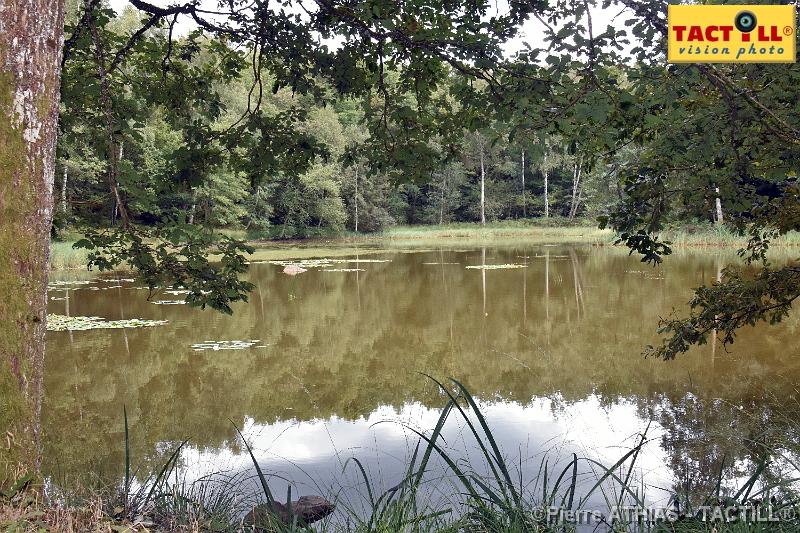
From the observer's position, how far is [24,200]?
7.80ft

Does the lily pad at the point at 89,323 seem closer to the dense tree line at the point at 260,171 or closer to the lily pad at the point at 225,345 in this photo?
the lily pad at the point at 225,345

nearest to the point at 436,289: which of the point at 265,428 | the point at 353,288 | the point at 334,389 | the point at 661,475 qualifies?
A: the point at 353,288

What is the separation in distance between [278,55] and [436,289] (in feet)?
36.2

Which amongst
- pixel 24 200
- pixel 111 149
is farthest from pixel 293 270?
pixel 24 200

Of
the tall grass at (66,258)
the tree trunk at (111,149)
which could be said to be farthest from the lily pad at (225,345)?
the tall grass at (66,258)

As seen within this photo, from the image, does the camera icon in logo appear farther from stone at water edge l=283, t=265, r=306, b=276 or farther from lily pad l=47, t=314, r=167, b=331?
stone at water edge l=283, t=265, r=306, b=276

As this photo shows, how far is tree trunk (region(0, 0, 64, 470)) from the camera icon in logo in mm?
3825

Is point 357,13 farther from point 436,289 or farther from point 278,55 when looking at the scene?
point 436,289

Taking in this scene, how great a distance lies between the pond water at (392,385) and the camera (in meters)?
5.00

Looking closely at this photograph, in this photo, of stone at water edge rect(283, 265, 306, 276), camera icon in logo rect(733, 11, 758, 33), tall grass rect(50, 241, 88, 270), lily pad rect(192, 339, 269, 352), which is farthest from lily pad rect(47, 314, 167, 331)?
camera icon in logo rect(733, 11, 758, 33)

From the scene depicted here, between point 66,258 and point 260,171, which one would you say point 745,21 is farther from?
point 66,258

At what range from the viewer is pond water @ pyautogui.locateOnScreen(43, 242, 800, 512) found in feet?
16.4

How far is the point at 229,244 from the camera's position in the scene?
430 centimetres

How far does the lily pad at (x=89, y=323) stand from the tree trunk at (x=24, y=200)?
8.70 m
